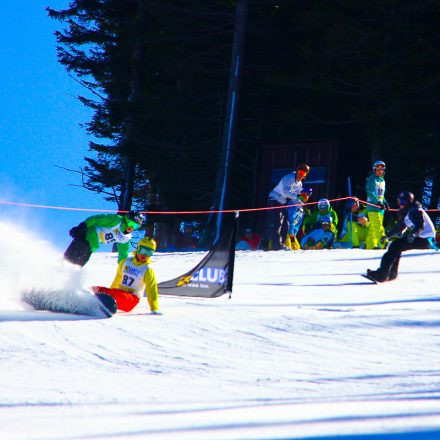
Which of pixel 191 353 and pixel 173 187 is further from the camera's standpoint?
pixel 173 187

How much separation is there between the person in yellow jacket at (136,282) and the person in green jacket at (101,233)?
893 millimetres

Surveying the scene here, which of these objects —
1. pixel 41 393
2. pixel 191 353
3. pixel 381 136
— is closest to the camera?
pixel 41 393

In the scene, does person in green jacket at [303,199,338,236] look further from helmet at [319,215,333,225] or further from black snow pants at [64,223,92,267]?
black snow pants at [64,223,92,267]

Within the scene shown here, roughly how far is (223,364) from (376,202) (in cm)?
1080

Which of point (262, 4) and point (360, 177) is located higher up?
point (262, 4)

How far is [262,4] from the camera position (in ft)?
86.7

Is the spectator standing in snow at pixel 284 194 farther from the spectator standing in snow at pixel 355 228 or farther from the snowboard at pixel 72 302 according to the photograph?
the snowboard at pixel 72 302

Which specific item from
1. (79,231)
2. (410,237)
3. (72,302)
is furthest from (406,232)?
(72,302)

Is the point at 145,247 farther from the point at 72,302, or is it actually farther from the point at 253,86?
the point at 253,86

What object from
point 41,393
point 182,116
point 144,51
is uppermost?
point 144,51

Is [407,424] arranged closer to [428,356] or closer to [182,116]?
[428,356]

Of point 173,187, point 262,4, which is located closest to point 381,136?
point 262,4

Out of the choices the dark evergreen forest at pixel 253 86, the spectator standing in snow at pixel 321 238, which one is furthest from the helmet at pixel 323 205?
the dark evergreen forest at pixel 253 86

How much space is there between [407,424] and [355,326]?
4304mm
